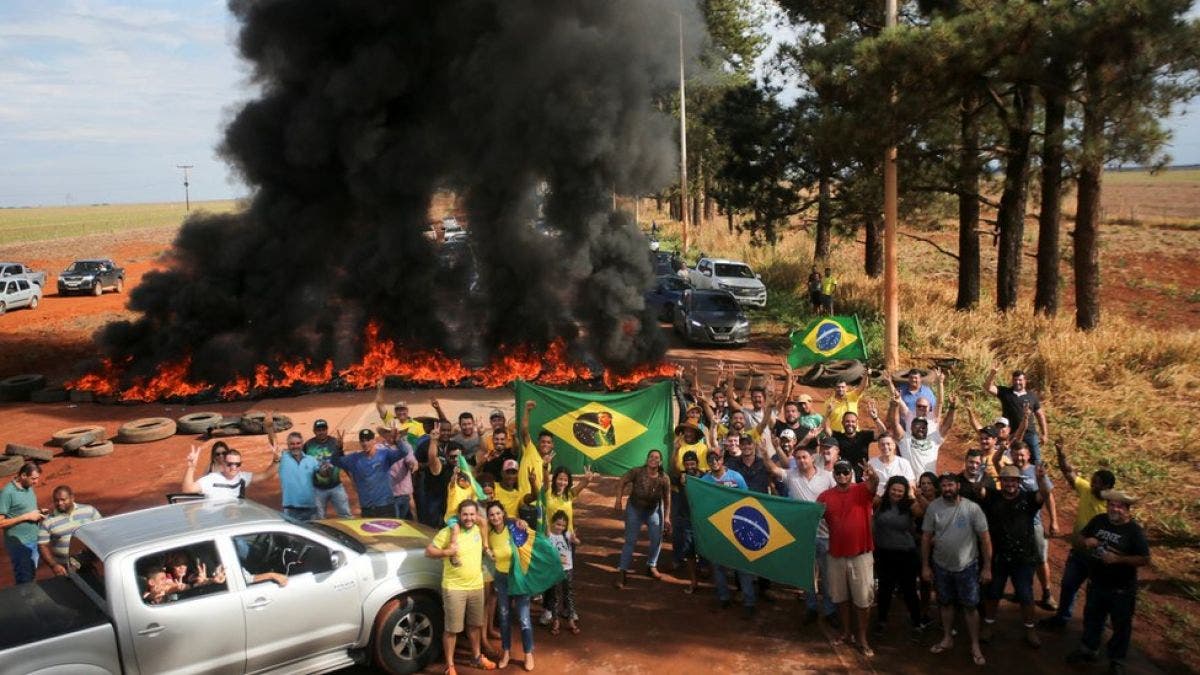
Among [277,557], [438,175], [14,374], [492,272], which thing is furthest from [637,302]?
[14,374]

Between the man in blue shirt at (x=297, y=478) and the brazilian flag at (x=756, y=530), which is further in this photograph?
the man in blue shirt at (x=297, y=478)

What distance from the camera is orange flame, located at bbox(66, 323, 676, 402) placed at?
18.8 metres

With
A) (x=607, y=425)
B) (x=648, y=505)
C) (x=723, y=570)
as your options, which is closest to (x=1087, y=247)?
(x=607, y=425)

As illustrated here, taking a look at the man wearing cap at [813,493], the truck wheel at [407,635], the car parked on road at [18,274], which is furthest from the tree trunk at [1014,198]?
the car parked on road at [18,274]

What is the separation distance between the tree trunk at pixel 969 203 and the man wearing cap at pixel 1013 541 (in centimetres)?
1345

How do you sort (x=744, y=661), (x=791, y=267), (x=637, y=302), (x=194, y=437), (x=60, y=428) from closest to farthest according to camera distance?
(x=744, y=661) < (x=194, y=437) < (x=60, y=428) < (x=637, y=302) < (x=791, y=267)

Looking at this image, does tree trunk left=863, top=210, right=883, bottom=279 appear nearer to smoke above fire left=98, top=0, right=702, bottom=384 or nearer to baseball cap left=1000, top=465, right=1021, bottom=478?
smoke above fire left=98, top=0, right=702, bottom=384

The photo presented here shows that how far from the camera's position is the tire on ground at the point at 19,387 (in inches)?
736

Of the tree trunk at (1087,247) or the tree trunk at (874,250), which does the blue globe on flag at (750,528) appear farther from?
the tree trunk at (874,250)

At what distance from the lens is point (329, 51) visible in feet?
79.2

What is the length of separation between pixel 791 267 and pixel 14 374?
25171 millimetres

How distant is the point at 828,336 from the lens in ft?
46.7

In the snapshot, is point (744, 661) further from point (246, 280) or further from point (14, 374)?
point (14, 374)

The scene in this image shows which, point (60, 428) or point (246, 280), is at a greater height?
point (246, 280)
